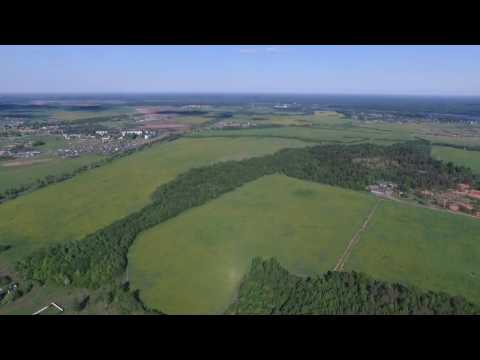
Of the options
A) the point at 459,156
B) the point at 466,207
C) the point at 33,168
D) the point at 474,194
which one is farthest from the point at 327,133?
the point at 33,168

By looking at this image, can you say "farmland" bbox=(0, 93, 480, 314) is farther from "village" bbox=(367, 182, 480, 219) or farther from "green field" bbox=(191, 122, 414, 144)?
"green field" bbox=(191, 122, 414, 144)

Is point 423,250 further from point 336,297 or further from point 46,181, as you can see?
point 46,181

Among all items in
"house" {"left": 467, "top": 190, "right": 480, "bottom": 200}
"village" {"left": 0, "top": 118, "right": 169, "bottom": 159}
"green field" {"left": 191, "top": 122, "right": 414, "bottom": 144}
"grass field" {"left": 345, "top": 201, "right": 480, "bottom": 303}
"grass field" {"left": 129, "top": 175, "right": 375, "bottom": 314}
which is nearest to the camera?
"grass field" {"left": 129, "top": 175, "right": 375, "bottom": 314}

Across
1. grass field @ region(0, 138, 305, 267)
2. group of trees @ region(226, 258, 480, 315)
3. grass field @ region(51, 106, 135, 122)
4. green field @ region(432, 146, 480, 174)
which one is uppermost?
grass field @ region(51, 106, 135, 122)

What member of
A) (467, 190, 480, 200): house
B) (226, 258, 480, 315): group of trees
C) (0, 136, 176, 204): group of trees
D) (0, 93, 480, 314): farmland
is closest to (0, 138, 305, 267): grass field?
(0, 93, 480, 314): farmland
